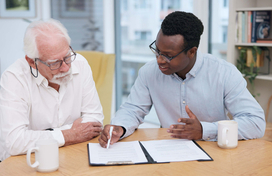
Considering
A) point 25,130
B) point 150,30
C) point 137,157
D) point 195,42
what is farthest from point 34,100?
point 150,30

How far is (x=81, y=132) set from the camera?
4.72ft

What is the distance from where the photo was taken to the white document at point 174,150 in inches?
46.6

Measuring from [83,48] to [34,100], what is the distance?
2.90 metres

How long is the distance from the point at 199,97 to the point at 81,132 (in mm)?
659

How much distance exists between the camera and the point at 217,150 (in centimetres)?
127

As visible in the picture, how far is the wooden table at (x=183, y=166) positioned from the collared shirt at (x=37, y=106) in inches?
5.1

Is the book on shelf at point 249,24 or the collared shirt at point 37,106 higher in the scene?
the book on shelf at point 249,24

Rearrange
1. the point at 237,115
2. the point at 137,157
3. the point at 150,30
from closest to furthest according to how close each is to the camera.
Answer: the point at 137,157, the point at 237,115, the point at 150,30

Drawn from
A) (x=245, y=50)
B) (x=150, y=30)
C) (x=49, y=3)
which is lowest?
(x=245, y=50)

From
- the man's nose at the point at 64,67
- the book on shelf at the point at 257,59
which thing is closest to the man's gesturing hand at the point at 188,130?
Result: the man's nose at the point at 64,67

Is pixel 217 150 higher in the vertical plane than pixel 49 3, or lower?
lower

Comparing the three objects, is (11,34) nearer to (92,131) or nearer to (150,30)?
(150,30)

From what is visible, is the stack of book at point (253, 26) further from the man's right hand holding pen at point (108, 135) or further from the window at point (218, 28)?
the man's right hand holding pen at point (108, 135)

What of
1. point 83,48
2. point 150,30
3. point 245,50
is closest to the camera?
point 245,50
